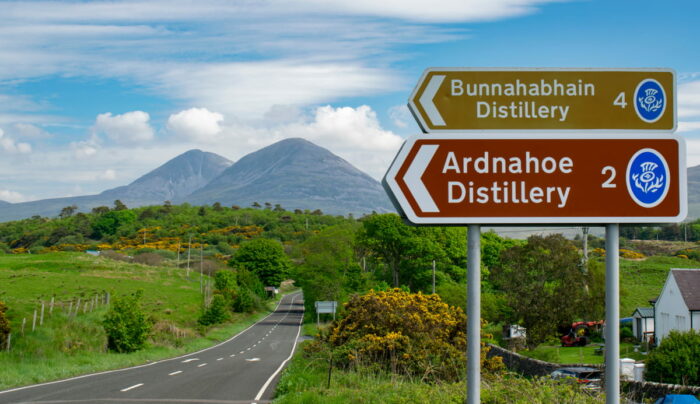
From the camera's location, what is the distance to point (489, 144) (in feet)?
19.2

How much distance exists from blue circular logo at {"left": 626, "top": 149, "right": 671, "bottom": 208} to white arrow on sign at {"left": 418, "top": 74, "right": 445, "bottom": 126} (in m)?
Result: 1.70

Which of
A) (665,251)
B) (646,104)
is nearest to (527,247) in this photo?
(646,104)

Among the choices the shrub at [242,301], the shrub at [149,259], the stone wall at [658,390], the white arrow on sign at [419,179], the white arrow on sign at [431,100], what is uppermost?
the white arrow on sign at [431,100]

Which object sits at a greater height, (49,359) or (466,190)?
(466,190)

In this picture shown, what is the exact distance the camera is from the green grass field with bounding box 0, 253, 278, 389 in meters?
30.6

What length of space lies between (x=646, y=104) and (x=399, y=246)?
63964 millimetres

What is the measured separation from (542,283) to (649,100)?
40.9 metres

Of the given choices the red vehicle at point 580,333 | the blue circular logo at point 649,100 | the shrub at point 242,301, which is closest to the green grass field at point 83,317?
the shrub at point 242,301

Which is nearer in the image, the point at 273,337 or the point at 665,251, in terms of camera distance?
the point at 273,337

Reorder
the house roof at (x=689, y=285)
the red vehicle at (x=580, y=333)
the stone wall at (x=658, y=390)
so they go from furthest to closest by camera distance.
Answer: the red vehicle at (x=580, y=333) < the house roof at (x=689, y=285) < the stone wall at (x=658, y=390)

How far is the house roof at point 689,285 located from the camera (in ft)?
143

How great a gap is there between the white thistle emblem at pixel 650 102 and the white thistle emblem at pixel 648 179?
0.49 m

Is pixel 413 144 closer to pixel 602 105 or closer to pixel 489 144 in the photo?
pixel 489 144

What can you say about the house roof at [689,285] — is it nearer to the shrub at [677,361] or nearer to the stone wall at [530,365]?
the shrub at [677,361]
